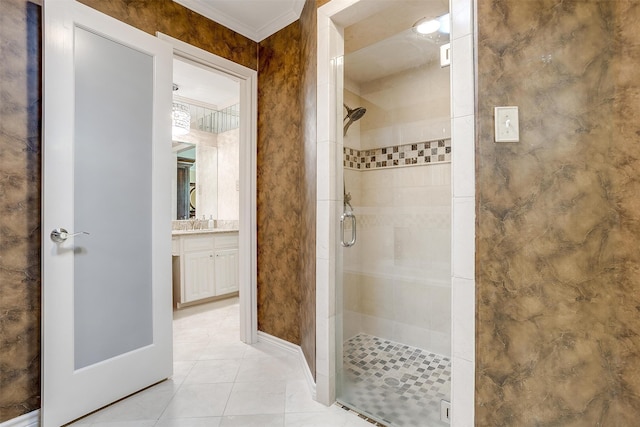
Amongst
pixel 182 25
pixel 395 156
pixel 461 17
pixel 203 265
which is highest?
pixel 182 25

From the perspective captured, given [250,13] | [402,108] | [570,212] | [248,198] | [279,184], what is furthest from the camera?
[248,198]

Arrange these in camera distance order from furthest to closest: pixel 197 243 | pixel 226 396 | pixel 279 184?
pixel 197 243 < pixel 279 184 < pixel 226 396

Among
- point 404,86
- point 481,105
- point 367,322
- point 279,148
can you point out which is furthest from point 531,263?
point 279,148

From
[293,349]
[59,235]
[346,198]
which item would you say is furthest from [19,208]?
[293,349]

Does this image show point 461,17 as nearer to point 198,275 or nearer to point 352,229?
point 352,229

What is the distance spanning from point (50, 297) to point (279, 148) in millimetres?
1632

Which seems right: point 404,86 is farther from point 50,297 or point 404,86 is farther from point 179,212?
point 179,212

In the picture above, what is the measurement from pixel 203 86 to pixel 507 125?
3.36 m

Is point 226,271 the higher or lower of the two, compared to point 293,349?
higher

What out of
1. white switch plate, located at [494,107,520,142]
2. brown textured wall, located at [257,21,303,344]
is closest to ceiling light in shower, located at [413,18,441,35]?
white switch plate, located at [494,107,520,142]

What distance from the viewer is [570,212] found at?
1.09 meters

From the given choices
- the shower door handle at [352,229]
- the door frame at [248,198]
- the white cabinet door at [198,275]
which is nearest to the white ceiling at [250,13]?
the door frame at [248,198]

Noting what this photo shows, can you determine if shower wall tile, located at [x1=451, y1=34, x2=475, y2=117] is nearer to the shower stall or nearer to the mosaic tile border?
the shower stall

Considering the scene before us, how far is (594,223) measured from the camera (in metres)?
1.09
